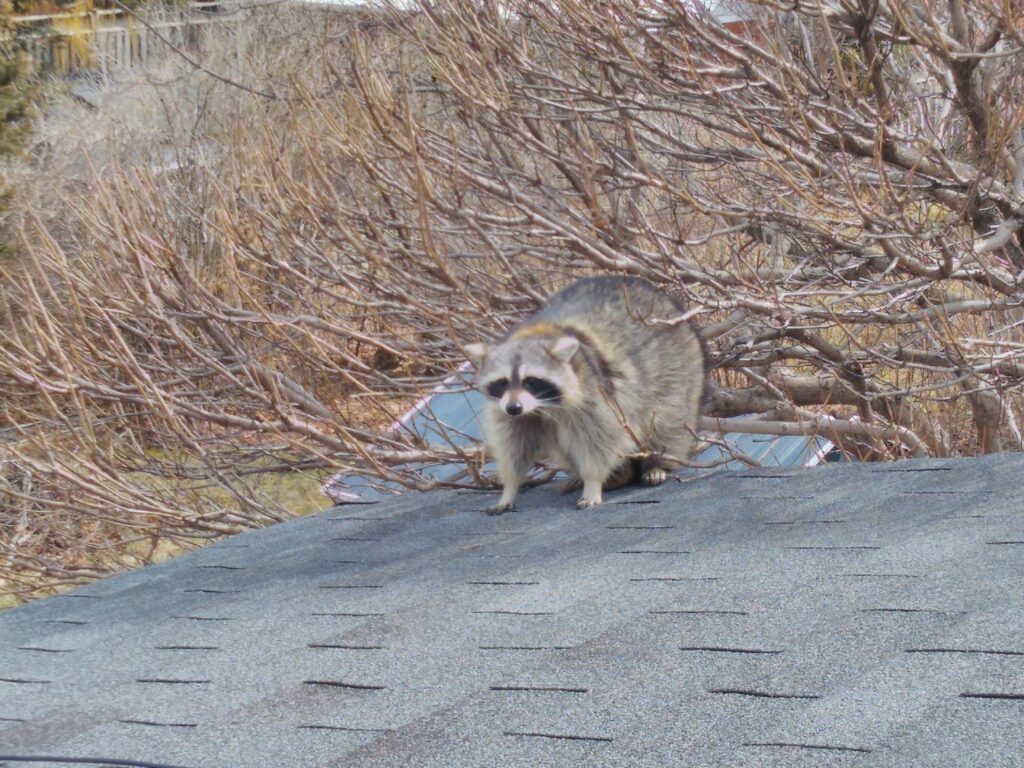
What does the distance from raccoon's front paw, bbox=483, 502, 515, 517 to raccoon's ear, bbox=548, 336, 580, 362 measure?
693 mm

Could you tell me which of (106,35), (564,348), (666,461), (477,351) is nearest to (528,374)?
(564,348)

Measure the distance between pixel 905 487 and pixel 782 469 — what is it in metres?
0.60

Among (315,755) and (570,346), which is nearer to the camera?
(315,755)

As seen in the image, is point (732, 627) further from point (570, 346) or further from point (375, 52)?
point (375, 52)

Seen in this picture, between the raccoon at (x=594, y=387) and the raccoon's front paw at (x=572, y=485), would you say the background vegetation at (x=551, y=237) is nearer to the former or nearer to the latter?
the raccoon at (x=594, y=387)

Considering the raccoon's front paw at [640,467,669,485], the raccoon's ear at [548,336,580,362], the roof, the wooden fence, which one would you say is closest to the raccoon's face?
the raccoon's ear at [548,336,580,362]

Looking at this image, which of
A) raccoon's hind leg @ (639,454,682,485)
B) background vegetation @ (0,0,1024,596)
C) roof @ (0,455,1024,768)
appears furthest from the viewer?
background vegetation @ (0,0,1024,596)

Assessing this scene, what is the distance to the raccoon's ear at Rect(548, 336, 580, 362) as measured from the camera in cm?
503

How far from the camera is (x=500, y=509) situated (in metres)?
4.66

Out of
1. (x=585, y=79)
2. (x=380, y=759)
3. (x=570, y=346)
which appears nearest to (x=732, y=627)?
(x=380, y=759)

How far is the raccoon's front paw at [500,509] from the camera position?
15.2ft

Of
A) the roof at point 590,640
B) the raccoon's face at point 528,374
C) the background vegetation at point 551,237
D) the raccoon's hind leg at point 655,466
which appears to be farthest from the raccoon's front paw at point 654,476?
the background vegetation at point 551,237

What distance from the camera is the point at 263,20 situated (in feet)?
49.7

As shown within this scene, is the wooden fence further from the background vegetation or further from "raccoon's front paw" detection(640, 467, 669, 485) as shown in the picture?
"raccoon's front paw" detection(640, 467, 669, 485)
